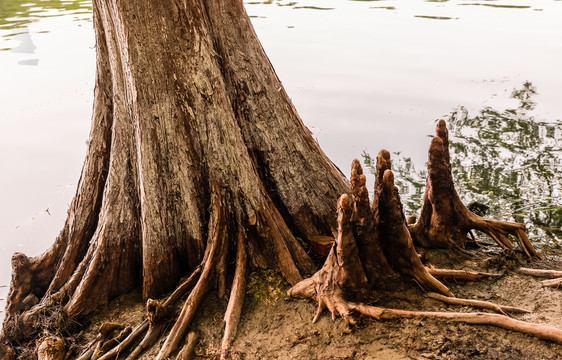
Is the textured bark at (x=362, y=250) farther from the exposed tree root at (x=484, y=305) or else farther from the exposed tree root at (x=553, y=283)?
the exposed tree root at (x=553, y=283)

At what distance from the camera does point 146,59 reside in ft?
12.2

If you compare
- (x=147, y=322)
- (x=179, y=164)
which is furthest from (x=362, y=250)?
(x=147, y=322)

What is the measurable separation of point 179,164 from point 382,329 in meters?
1.96

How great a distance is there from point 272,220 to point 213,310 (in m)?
0.83

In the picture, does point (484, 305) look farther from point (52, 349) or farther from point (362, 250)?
point (52, 349)

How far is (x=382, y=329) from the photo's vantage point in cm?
337

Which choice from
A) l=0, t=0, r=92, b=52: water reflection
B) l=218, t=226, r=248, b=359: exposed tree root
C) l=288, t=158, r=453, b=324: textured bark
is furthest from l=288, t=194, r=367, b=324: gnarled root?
l=0, t=0, r=92, b=52: water reflection

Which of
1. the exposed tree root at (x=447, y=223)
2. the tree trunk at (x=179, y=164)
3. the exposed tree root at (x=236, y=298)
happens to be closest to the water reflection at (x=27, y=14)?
the tree trunk at (x=179, y=164)

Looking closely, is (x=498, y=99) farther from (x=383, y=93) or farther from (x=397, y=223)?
(x=397, y=223)

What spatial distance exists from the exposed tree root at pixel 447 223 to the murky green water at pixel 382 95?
48.1 inches

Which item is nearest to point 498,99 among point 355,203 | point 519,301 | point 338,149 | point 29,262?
point 338,149

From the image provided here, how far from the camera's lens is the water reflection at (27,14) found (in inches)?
601

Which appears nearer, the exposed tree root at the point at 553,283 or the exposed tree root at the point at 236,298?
the exposed tree root at the point at 236,298

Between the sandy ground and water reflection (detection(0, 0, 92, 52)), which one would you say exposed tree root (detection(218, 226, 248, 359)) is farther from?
water reflection (detection(0, 0, 92, 52))
